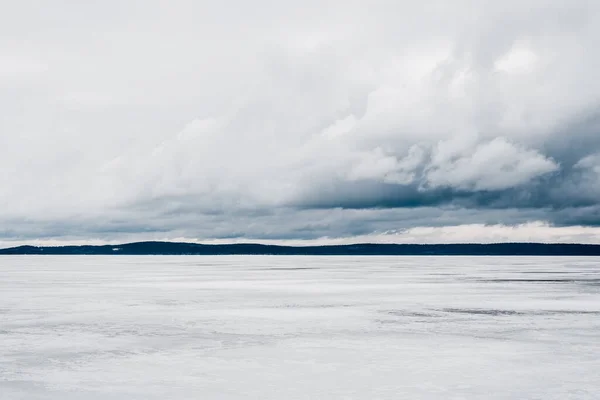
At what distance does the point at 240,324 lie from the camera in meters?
18.5

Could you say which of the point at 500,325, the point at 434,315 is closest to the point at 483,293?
the point at 434,315

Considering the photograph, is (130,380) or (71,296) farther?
(71,296)

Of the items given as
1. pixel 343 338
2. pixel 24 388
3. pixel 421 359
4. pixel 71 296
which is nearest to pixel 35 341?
pixel 24 388

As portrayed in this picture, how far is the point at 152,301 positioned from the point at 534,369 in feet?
57.3

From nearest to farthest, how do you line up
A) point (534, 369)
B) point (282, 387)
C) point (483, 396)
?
1. point (483, 396)
2. point (282, 387)
3. point (534, 369)

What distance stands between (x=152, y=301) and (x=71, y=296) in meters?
4.57

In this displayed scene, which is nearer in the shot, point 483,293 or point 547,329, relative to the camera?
point 547,329

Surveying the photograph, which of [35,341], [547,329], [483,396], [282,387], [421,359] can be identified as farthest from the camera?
[547,329]

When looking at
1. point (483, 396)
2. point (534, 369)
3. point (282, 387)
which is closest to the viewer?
point (483, 396)

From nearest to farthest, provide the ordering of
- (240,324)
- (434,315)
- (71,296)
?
1. (240,324)
2. (434,315)
3. (71,296)

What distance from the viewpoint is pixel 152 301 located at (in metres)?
26.7

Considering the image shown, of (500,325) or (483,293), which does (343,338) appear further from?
(483,293)

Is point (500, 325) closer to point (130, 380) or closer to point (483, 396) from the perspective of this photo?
point (483, 396)

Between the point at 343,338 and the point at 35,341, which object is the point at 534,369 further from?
the point at 35,341
